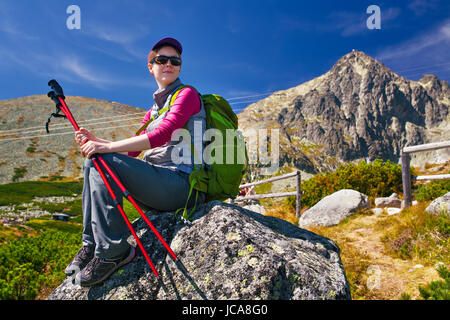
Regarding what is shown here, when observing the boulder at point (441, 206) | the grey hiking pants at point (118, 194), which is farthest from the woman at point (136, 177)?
the boulder at point (441, 206)

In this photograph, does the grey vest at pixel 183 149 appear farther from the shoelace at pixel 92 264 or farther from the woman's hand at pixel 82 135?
the shoelace at pixel 92 264

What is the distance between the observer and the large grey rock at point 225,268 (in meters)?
2.05

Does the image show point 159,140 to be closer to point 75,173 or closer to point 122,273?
point 122,273

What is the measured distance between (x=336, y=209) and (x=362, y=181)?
9.57 ft

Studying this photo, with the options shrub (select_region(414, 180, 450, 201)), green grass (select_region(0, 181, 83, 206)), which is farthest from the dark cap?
green grass (select_region(0, 181, 83, 206))

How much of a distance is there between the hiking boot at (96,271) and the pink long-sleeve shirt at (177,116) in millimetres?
1121

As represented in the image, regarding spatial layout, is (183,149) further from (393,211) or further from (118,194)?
(393,211)

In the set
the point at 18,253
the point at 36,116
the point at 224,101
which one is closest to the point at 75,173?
the point at 36,116

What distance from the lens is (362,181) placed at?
11500mm

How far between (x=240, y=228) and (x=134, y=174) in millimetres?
1105

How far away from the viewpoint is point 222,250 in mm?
2242
